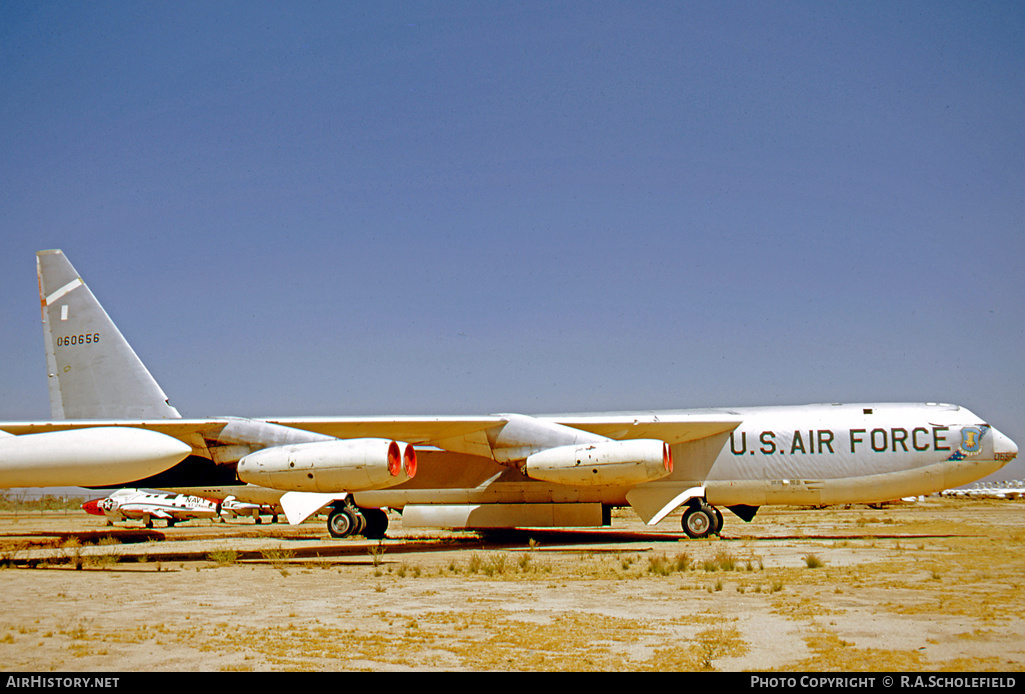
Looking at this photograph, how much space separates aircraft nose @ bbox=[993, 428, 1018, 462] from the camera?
1772 centimetres

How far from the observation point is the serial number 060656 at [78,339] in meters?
19.9

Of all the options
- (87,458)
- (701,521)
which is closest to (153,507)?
(87,458)

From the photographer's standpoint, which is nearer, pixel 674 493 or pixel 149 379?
pixel 674 493

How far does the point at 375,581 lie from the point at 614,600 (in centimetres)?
411

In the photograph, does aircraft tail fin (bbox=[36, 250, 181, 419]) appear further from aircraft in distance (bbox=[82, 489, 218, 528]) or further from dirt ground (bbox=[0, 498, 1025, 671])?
aircraft in distance (bbox=[82, 489, 218, 528])

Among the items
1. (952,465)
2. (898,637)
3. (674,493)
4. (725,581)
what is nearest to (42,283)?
(674,493)

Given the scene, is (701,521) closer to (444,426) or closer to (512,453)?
(512,453)

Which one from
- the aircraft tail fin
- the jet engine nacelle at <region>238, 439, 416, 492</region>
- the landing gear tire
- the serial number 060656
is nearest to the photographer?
the jet engine nacelle at <region>238, 439, 416, 492</region>

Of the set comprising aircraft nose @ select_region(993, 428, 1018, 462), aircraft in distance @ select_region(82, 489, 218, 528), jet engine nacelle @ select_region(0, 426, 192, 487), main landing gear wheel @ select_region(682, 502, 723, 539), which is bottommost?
aircraft in distance @ select_region(82, 489, 218, 528)

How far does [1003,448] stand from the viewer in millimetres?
17781

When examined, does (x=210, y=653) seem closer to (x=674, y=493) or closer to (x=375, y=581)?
(x=375, y=581)

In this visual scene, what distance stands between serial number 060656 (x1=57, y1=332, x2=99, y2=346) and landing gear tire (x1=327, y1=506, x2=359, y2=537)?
24.6ft

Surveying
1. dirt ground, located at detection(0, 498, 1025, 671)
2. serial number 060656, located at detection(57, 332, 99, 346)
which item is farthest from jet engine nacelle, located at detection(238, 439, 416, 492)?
serial number 060656, located at detection(57, 332, 99, 346)

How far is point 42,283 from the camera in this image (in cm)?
2030
